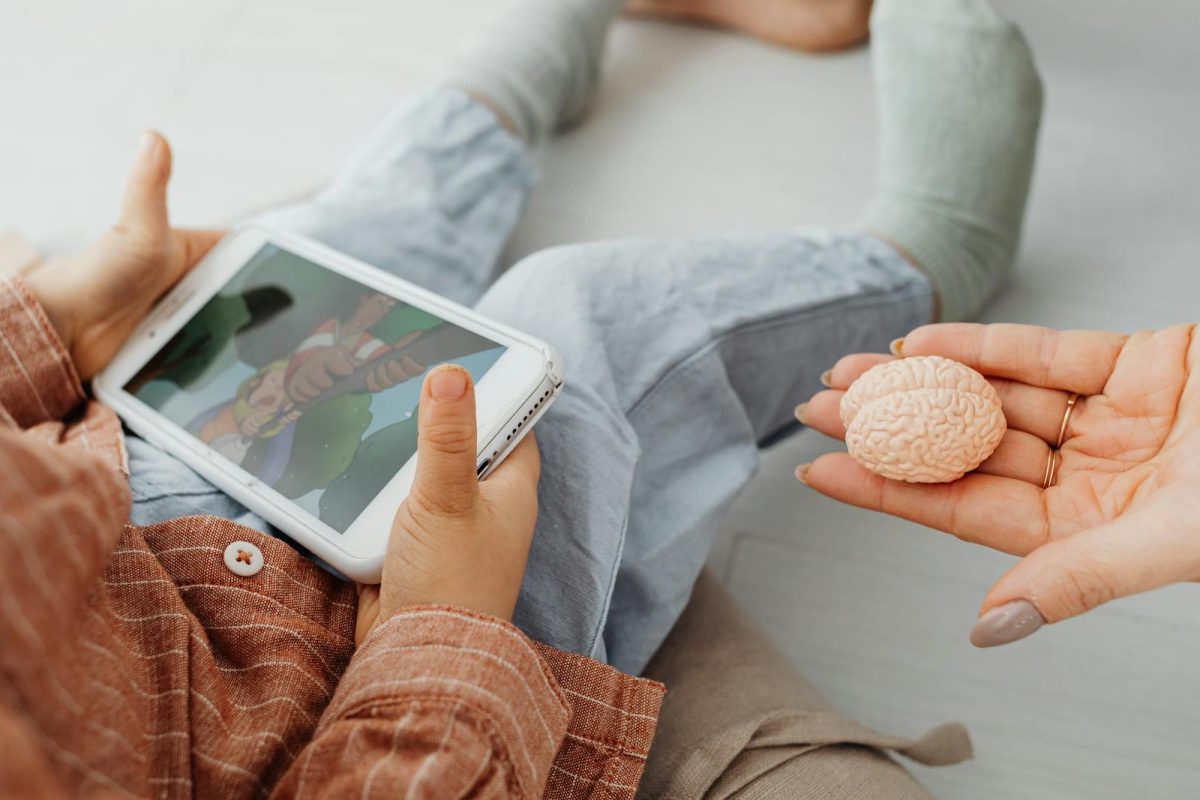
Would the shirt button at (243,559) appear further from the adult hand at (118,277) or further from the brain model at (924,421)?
the brain model at (924,421)

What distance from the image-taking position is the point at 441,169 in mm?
913

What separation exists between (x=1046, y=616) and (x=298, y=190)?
863mm

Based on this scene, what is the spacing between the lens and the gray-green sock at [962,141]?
891mm

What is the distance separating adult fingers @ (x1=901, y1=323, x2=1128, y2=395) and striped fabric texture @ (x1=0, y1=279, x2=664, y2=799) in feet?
1.02

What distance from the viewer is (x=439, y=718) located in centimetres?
45

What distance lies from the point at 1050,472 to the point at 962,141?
0.41m

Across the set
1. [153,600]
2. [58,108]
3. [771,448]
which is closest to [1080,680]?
[771,448]

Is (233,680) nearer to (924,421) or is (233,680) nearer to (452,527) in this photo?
(452,527)

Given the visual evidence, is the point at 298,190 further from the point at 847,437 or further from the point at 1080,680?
the point at 1080,680

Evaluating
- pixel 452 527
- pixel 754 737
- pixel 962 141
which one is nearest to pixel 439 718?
pixel 452 527

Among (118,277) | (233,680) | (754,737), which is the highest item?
(118,277)

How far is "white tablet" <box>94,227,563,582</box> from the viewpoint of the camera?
1.94 ft

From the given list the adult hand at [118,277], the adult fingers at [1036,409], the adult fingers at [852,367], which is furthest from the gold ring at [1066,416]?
the adult hand at [118,277]

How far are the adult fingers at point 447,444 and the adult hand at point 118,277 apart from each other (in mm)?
351
